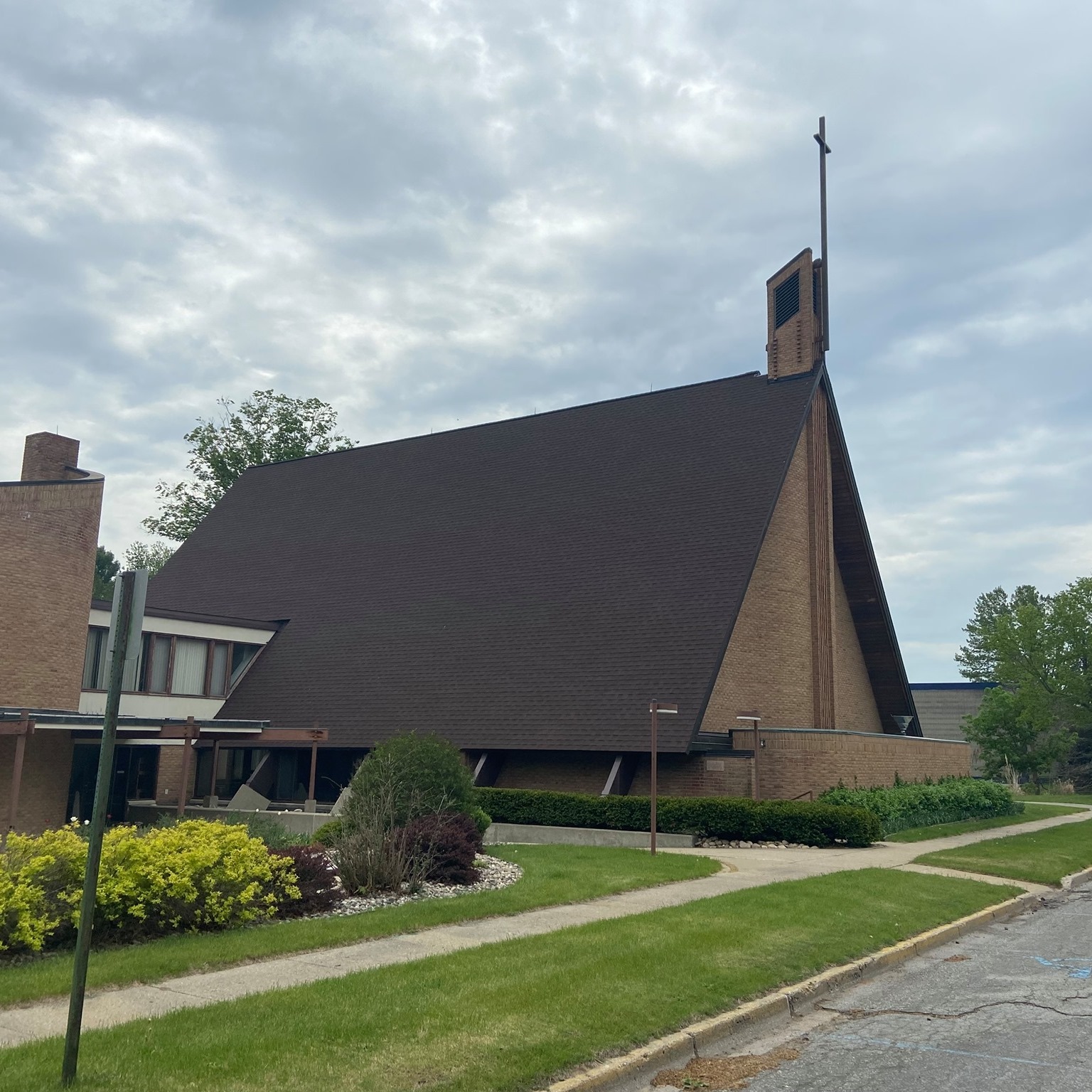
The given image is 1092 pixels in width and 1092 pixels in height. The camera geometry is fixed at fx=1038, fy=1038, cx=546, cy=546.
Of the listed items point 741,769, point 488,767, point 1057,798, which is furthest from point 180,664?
point 1057,798

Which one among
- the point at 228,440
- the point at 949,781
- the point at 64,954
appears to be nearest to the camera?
the point at 64,954

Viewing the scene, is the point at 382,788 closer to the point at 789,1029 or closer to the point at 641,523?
the point at 789,1029

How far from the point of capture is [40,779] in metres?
23.4

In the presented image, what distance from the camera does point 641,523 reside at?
29.4 m

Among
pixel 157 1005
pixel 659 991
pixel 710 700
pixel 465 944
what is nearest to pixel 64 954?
pixel 157 1005

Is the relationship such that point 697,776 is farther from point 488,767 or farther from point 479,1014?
point 479,1014

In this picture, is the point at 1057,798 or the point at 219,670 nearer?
the point at 219,670

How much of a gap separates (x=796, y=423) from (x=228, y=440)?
123 feet

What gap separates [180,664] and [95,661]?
9.06 ft

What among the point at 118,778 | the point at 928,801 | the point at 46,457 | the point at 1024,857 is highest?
the point at 46,457

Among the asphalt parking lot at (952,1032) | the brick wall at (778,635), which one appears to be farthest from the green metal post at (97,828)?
the brick wall at (778,635)

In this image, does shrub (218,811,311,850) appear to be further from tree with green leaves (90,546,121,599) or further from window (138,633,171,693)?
tree with green leaves (90,546,121,599)

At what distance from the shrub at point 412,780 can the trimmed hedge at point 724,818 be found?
3353 mm

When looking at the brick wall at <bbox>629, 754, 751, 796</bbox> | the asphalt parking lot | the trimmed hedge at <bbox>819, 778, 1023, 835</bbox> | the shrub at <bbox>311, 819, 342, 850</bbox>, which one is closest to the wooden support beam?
the brick wall at <bbox>629, 754, 751, 796</bbox>
